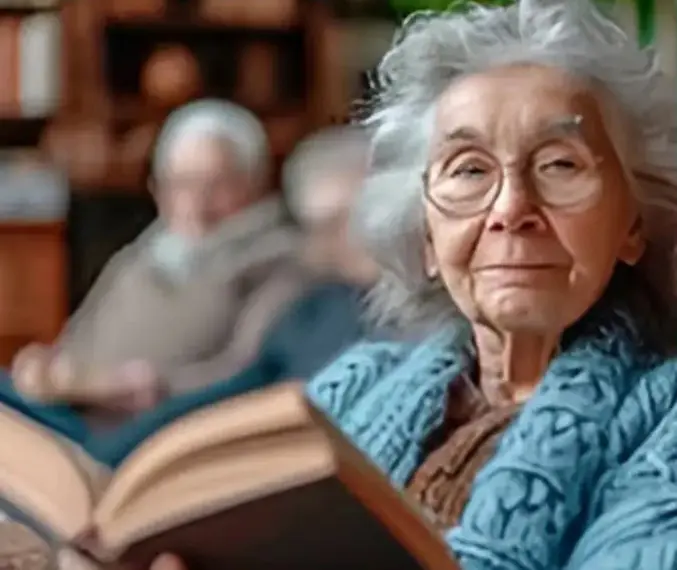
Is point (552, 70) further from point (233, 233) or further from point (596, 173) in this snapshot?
point (233, 233)

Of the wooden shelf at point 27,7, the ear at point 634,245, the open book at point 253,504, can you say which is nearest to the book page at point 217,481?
the open book at point 253,504

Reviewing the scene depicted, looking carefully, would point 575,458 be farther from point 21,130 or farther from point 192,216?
point 21,130

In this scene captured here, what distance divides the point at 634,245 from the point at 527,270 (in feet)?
0.27

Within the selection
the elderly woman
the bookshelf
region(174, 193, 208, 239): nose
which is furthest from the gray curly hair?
the bookshelf

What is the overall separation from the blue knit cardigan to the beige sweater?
0.37 feet

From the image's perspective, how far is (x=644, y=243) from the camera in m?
0.87

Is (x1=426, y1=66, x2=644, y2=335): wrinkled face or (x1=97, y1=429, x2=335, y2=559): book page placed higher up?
(x1=426, y1=66, x2=644, y2=335): wrinkled face

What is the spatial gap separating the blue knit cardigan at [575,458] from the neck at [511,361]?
0.01m

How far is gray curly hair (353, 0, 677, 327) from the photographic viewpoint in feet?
2.81

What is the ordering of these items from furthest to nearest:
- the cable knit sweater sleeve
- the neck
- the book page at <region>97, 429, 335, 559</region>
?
the neck, the cable knit sweater sleeve, the book page at <region>97, 429, 335, 559</region>

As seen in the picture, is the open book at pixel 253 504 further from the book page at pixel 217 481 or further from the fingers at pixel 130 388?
the fingers at pixel 130 388

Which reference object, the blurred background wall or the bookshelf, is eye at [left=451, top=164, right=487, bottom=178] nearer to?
the blurred background wall

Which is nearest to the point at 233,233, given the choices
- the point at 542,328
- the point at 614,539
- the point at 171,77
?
the point at 171,77

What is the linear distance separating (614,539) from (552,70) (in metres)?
0.33
